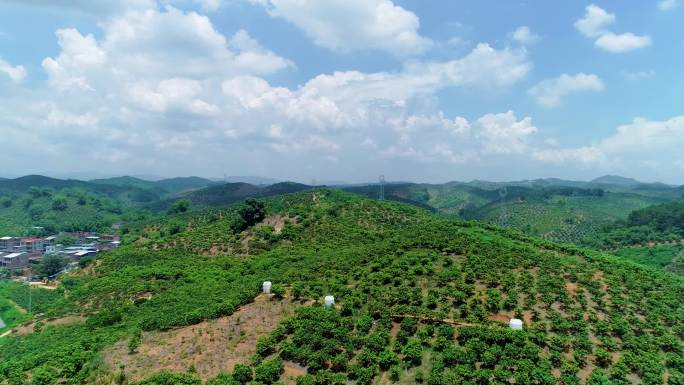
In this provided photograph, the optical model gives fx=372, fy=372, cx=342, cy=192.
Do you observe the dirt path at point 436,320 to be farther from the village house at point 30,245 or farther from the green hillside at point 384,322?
the village house at point 30,245

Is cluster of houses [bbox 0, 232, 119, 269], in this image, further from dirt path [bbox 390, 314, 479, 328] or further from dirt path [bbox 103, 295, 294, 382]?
dirt path [bbox 390, 314, 479, 328]

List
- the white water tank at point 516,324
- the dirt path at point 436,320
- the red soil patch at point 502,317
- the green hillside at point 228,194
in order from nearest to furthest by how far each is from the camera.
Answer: the white water tank at point 516,324, the dirt path at point 436,320, the red soil patch at point 502,317, the green hillside at point 228,194

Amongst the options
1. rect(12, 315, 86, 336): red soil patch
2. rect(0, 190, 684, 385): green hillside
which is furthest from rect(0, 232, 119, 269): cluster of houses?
rect(0, 190, 684, 385): green hillside

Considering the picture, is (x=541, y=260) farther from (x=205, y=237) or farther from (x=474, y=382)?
(x=205, y=237)

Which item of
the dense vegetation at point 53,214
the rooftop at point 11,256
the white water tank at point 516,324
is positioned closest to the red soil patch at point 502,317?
the white water tank at point 516,324

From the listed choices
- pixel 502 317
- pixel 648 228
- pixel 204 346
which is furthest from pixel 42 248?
pixel 648 228
